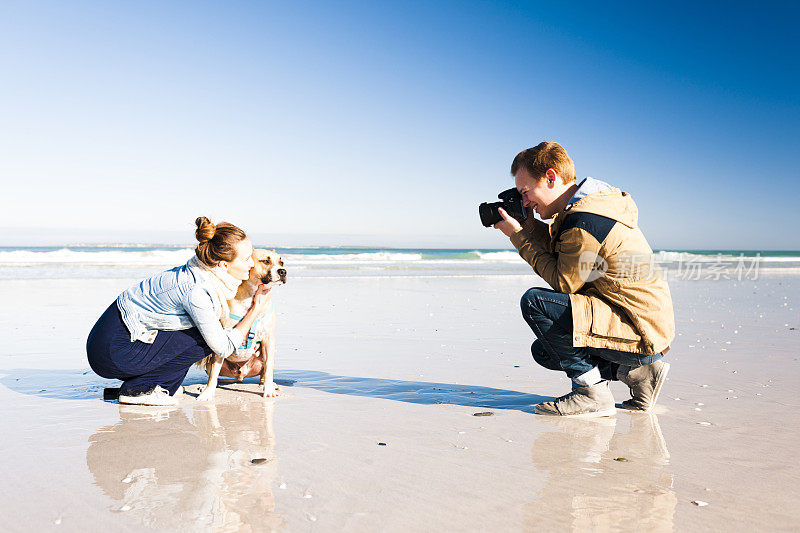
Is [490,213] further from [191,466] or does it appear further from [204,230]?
[191,466]

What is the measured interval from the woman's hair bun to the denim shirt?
0.20 metres

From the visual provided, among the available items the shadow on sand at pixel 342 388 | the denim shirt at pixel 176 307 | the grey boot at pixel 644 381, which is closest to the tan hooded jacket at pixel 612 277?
the grey boot at pixel 644 381

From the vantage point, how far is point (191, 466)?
2742 mm

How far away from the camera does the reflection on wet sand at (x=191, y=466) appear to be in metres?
2.22

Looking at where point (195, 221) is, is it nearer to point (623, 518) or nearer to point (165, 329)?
point (165, 329)

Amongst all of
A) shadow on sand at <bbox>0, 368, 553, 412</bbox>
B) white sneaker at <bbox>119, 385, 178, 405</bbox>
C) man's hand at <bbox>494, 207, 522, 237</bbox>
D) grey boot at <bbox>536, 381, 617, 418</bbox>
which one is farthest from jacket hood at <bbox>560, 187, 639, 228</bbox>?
white sneaker at <bbox>119, 385, 178, 405</bbox>

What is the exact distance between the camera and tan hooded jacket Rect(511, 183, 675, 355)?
11.1 feet

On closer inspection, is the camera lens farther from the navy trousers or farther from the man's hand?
the navy trousers

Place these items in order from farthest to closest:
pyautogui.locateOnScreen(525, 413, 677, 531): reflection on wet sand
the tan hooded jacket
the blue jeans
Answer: the blue jeans → the tan hooded jacket → pyautogui.locateOnScreen(525, 413, 677, 531): reflection on wet sand

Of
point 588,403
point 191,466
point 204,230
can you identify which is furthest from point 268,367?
point 588,403

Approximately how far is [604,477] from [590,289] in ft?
4.25

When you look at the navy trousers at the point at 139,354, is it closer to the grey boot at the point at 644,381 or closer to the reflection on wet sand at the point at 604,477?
the reflection on wet sand at the point at 604,477

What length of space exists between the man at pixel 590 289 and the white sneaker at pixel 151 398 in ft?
8.05

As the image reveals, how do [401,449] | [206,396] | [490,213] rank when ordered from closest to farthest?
1. [401,449]
2. [490,213]
3. [206,396]
